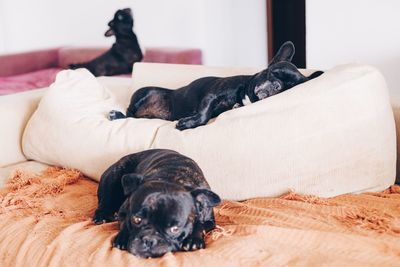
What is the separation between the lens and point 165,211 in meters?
1.68

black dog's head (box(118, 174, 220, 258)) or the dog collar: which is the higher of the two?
the dog collar

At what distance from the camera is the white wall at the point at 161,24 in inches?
223

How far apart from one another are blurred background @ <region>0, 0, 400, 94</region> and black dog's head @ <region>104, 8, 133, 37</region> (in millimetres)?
752

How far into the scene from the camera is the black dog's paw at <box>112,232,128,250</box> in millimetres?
1749

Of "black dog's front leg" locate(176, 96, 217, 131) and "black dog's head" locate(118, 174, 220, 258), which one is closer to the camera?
"black dog's head" locate(118, 174, 220, 258)

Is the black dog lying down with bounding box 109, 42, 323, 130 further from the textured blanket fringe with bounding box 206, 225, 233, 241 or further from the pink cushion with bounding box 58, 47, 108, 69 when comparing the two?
the pink cushion with bounding box 58, 47, 108, 69

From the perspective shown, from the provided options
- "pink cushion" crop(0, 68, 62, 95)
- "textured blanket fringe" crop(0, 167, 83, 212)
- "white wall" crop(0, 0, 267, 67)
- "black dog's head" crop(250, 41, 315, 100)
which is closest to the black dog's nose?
"textured blanket fringe" crop(0, 167, 83, 212)

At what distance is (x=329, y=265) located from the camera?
1.61 metres

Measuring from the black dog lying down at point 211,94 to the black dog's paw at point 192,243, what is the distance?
2.37 ft

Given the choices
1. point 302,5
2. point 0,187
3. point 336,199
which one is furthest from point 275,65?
point 302,5

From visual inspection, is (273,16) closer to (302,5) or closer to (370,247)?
(302,5)

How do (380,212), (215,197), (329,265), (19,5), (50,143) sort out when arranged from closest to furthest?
(329,265) < (215,197) < (380,212) < (50,143) < (19,5)

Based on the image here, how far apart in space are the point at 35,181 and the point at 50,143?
0.89 feet

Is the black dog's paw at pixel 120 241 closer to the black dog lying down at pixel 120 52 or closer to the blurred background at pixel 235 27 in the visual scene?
the blurred background at pixel 235 27
